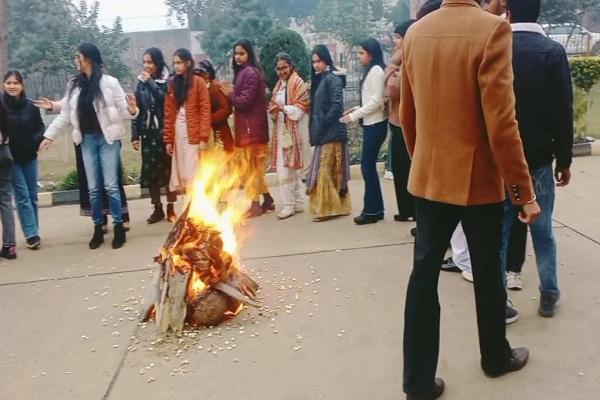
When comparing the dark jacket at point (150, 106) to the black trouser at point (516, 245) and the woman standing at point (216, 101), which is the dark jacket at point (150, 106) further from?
the black trouser at point (516, 245)

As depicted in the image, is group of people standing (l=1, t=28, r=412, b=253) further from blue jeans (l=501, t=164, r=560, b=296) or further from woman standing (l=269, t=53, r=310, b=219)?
blue jeans (l=501, t=164, r=560, b=296)

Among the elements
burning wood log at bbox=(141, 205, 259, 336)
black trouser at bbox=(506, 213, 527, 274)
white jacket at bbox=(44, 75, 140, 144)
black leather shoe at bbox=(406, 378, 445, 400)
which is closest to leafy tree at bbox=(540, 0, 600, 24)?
white jacket at bbox=(44, 75, 140, 144)

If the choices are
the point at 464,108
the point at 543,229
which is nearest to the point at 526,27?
the point at 464,108

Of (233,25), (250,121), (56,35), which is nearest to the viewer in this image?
(250,121)

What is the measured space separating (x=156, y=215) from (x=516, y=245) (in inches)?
A: 159

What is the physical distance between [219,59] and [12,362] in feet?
55.1

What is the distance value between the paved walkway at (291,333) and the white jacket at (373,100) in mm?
1154

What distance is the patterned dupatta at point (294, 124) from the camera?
6.24 m

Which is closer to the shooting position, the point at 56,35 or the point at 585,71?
the point at 585,71

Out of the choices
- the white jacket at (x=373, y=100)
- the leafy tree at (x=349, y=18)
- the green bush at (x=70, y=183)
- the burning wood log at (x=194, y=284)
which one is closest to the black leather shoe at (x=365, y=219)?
the white jacket at (x=373, y=100)

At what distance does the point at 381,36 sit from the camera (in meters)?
22.3

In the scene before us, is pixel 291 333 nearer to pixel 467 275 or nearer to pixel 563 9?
pixel 467 275

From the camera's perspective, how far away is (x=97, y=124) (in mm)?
5543

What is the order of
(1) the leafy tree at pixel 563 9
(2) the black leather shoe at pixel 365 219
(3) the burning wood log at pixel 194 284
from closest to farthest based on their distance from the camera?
1. (3) the burning wood log at pixel 194 284
2. (2) the black leather shoe at pixel 365 219
3. (1) the leafy tree at pixel 563 9
